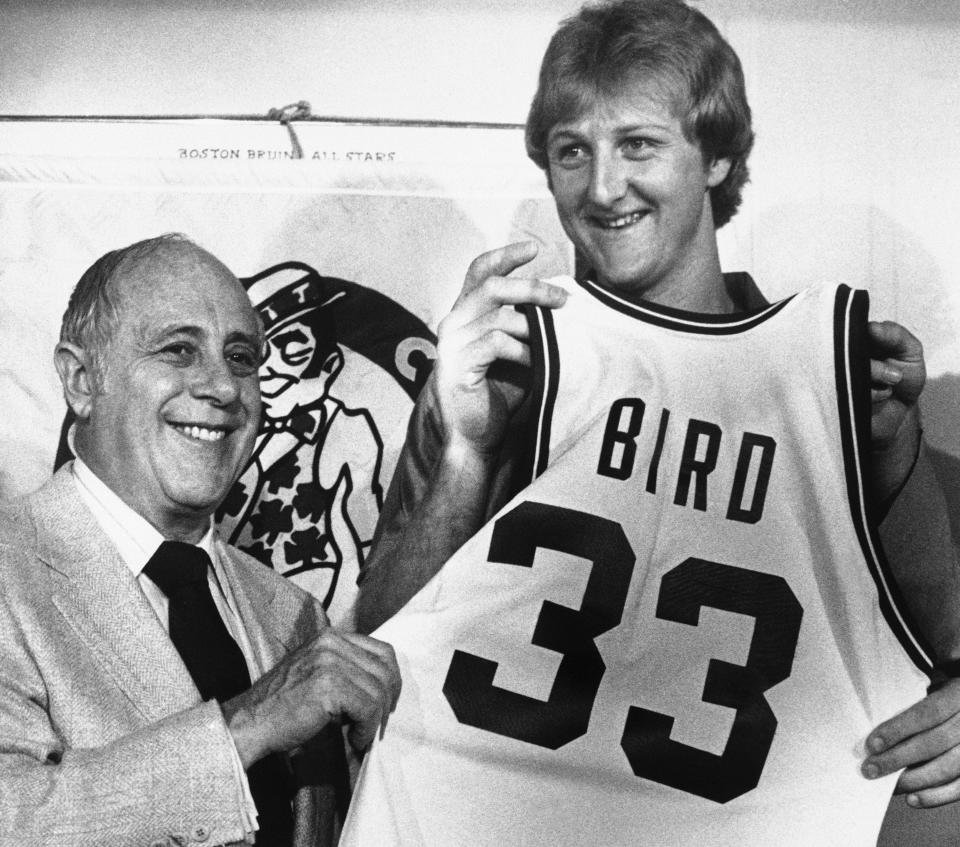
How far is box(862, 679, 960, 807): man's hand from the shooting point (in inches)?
54.3

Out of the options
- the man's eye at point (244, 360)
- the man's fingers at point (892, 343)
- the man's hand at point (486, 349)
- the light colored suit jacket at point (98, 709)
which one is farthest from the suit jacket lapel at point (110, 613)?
the man's fingers at point (892, 343)

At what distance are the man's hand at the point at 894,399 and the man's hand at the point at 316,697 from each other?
0.61 m

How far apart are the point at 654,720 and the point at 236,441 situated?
0.56 meters

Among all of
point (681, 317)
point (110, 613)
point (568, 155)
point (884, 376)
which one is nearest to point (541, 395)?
point (681, 317)

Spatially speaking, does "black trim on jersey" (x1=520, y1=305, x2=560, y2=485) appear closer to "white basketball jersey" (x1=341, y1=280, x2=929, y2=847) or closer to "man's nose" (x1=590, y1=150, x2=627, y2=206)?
"white basketball jersey" (x1=341, y1=280, x2=929, y2=847)

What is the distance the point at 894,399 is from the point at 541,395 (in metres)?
0.41

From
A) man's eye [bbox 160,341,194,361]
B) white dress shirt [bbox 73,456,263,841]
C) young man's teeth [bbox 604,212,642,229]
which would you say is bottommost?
white dress shirt [bbox 73,456,263,841]

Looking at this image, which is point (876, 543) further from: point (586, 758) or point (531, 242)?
point (531, 242)

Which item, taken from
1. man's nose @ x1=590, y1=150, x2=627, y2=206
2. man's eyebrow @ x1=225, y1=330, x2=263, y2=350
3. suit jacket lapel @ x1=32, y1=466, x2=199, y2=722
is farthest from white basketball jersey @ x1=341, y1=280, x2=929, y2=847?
A: man's eyebrow @ x1=225, y1=330, x2=263, y2=350

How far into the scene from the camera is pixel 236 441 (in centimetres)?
144

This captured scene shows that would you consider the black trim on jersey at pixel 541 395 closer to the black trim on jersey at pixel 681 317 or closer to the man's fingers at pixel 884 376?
the black trim on jersey at pixel 681 317

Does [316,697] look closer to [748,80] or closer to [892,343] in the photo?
[892,343]

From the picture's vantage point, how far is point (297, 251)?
1.57m

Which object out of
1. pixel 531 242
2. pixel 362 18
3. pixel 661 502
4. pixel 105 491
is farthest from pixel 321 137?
pixel 661 502
